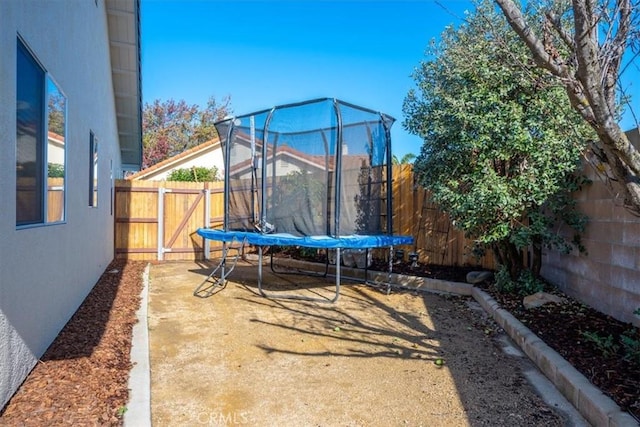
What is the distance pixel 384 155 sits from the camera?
687cm

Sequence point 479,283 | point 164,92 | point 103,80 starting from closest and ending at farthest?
point 479,283, point 103,80, point 164,92

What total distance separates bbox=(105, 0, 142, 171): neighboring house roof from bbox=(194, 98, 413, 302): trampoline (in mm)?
3754

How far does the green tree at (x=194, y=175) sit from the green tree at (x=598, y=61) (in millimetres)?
14282

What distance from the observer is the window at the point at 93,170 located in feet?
20.2

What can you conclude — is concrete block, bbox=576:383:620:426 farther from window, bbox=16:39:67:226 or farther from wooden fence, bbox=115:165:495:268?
wooden fence, bbox=115:165:495:268

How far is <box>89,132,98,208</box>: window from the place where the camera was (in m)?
6.16

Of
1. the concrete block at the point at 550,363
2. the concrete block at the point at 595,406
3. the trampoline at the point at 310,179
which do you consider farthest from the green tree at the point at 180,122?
the concrete block at the point at 595,406

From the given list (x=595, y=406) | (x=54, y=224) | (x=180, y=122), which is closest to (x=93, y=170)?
(x=54, y=224)

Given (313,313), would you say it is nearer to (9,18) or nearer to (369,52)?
(9,18)

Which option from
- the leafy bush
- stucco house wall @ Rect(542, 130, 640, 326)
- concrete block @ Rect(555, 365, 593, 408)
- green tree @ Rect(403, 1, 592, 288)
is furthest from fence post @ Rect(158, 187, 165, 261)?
concrete block @ Rect(555, 365, 593, 408)

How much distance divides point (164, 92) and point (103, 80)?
68.0 feet

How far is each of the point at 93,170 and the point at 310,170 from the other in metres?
3.25

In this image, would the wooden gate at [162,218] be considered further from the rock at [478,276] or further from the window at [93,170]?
the rock at [478,276]

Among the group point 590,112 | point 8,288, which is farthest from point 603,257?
point 8,288
